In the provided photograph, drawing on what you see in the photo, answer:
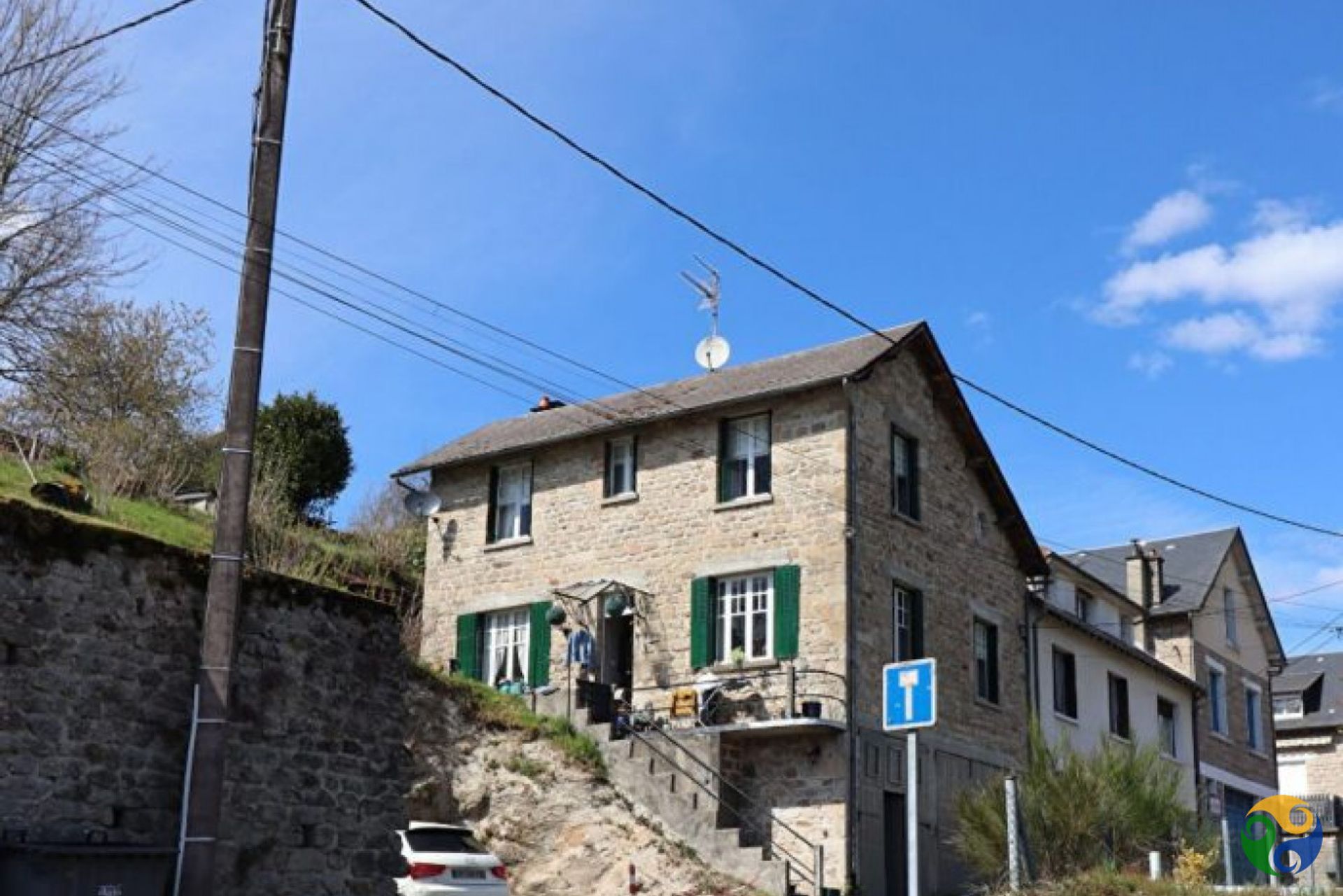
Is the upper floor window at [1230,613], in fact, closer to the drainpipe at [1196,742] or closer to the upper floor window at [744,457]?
the drainpipe at [1196,742]

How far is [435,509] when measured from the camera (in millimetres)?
28531

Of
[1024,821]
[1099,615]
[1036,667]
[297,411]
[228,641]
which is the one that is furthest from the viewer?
[297,411]

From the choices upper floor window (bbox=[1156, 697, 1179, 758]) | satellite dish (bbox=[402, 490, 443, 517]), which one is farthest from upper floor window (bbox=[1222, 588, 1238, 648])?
satellite dish (bbox=[402, 490, 443, 517])

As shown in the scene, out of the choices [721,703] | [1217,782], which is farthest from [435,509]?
[1217,782]

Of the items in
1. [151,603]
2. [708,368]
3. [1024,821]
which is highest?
[708,368]

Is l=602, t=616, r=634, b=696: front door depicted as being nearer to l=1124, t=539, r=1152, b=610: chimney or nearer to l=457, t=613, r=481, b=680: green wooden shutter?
l=457, t=613, r=481, b=680: green wooden shutter

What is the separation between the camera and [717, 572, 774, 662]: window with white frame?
24.0 meters

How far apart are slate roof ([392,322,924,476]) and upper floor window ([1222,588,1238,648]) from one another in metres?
15.6

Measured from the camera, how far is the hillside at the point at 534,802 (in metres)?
21.2

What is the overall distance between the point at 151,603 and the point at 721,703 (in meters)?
12.6

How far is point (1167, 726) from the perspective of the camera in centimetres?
3369

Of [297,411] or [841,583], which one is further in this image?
[297,411]

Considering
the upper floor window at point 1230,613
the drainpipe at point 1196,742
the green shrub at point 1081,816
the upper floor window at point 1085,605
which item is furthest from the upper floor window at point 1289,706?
the green shrub at point 1081,816

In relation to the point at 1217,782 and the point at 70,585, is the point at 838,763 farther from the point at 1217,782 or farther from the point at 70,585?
the point at 1217,782
